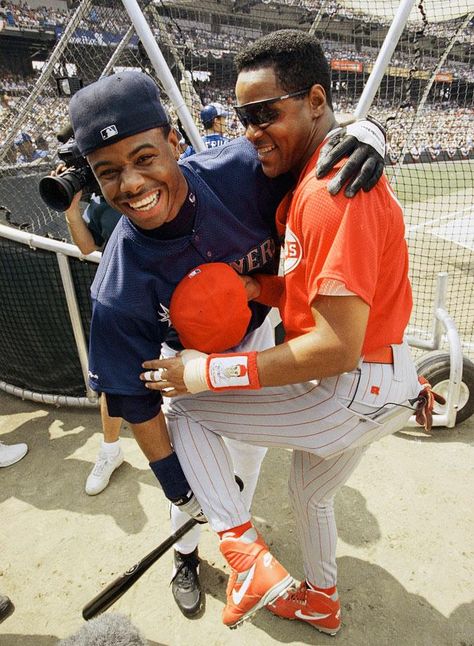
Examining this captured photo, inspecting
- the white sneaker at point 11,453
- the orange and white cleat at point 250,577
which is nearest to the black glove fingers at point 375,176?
the orange and white cleat at point 250,577

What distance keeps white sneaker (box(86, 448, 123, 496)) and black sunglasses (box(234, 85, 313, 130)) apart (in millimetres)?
2253

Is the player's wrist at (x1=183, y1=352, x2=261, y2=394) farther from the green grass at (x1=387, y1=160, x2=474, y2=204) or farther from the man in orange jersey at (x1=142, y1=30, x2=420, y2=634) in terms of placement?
the green grass at (x1=387, y1=160, x2=474, y2=204)

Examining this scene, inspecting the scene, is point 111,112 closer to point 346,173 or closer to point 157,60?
point 346,173

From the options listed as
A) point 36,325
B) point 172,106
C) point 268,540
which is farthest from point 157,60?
point 268,540

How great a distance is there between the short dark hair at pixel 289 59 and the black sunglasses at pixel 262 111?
0.9 inches

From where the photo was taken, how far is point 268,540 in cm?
262

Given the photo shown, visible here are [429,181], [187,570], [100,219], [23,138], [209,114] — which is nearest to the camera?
[187,570]

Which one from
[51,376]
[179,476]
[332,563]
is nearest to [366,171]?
[179,476]

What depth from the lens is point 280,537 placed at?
264 cm

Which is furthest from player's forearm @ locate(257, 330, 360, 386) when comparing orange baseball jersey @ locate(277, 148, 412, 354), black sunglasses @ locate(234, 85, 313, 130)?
black sunglasses @ locate(234, 85, 313, 130)

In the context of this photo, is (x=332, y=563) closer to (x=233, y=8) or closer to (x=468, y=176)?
(x=233, y=8)

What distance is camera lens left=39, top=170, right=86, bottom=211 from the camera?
2064 mm

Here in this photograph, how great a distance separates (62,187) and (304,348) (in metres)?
1.30

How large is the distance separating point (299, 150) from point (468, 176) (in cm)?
1867
